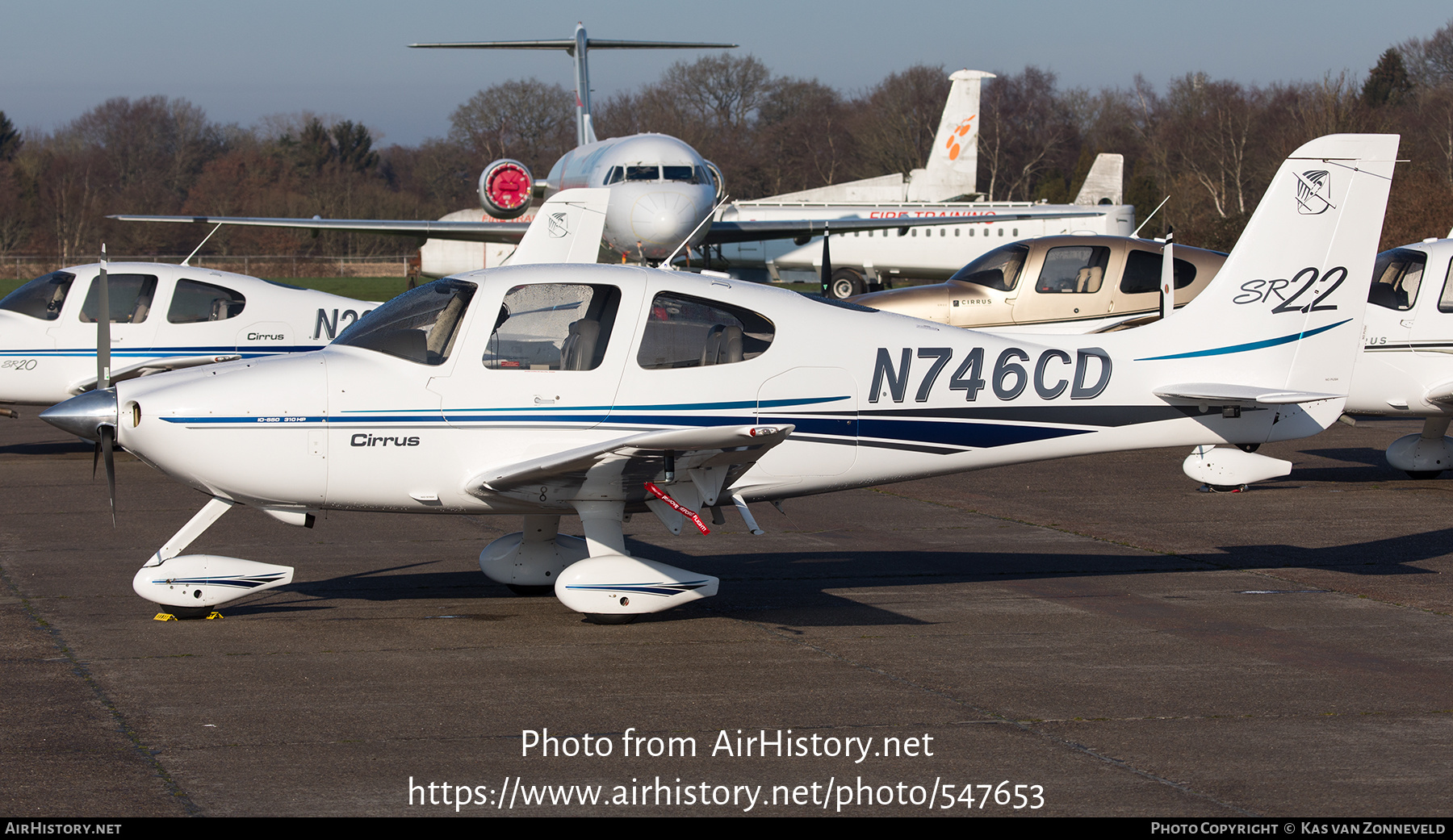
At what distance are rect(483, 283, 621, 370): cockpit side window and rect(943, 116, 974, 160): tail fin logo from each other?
53.3 meters

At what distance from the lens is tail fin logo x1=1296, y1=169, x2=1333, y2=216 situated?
8336mm

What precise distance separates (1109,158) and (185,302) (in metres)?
53.4

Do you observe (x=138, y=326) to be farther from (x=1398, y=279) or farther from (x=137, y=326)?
(x=1398, y=279)

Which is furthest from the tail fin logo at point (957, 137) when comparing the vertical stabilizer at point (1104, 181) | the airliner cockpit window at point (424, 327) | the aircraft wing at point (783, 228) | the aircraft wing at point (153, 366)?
the airliner cockpit window at point (424, 327)

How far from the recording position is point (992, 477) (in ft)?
45.0

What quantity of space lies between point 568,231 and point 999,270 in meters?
7.54

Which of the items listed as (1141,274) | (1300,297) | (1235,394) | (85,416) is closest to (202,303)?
(85,416)

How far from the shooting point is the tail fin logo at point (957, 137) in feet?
191

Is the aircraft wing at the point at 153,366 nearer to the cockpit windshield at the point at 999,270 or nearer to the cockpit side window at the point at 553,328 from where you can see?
the cockpit side window at the point at 553,328

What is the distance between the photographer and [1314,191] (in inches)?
329

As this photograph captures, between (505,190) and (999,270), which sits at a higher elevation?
(505,190)

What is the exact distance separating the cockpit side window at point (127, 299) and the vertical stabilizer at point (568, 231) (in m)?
6.52
